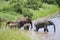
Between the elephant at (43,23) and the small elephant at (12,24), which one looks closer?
the small elephant at (12,24)

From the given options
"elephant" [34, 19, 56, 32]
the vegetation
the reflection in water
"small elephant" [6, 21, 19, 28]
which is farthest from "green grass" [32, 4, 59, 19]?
"small elephant" [6, 21, 19, 28]

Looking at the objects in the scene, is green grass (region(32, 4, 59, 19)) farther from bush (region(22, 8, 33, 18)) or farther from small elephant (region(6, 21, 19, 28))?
small elephant (region(6, 21, 19, 28))

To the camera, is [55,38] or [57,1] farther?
[57,1]

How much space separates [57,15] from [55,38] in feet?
1.67

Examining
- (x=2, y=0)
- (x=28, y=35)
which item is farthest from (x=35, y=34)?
(x=2, y=0)

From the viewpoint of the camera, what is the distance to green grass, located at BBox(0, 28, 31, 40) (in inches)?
212

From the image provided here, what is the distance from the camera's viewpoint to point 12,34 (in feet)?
17.8

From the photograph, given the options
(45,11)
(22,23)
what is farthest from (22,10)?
(45,11)

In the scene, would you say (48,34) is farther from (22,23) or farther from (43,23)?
(22,23)

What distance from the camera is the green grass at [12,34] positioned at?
5383mm

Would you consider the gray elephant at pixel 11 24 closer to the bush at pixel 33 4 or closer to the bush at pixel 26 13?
the bush at pixel 26 13

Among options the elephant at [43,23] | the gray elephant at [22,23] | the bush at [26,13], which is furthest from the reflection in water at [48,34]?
the bush at [26,13]

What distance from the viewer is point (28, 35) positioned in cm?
546

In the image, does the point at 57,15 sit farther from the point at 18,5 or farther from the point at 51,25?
the point at 18,5
